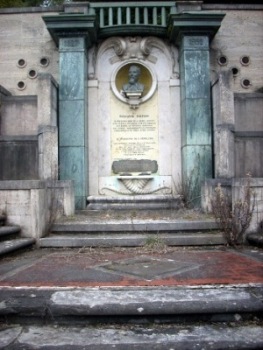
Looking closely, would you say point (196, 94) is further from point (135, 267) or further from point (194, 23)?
point (135, 267)

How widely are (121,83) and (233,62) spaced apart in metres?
2.99

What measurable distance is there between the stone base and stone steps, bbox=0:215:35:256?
3295 mm

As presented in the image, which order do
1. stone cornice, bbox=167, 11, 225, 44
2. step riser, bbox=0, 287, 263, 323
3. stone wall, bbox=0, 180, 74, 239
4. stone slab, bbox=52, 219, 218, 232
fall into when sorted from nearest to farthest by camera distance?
step riser, bbox=0, 287, 263, 323
stone wall, bbox=0, 180, 74, 239
stone slab, bbox=52, 219, 218, 232
stone cornice, bbox=167, 11, 225, 44

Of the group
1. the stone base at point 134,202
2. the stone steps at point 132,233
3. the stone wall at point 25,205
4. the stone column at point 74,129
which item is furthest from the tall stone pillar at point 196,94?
the stone wall at point 25,205

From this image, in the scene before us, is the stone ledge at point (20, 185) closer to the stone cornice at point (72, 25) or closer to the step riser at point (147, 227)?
the step riser at point (147, 227)

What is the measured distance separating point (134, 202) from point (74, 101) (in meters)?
2.70

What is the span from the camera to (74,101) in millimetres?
9219

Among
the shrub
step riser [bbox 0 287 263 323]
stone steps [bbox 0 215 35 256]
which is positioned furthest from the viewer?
the shrub

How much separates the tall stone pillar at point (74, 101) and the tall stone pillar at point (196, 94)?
2.17m

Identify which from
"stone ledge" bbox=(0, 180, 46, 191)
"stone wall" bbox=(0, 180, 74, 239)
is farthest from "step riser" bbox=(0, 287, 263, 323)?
"stone ledge" bbox=(0, 180, 46, 191)

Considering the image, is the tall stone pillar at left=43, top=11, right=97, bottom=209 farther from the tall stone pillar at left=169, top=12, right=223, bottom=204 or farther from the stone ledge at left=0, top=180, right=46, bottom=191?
the stone ledge at left=0, top=180, right=46, bottom=191

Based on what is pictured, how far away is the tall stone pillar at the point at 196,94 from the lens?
9102 millimetres

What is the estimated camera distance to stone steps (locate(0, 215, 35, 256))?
5.04 metres

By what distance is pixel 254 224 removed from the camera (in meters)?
5.89
